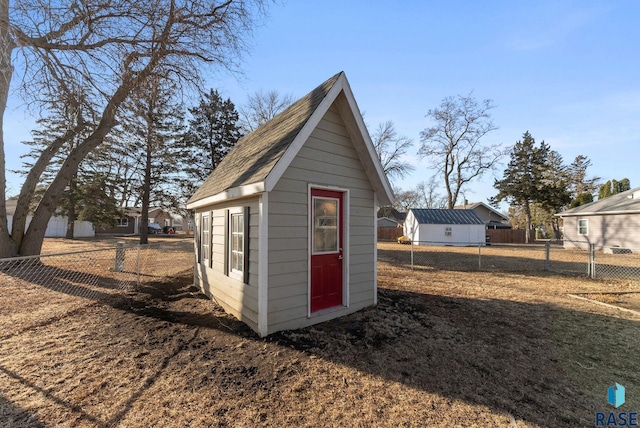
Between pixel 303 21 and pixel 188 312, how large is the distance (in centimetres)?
765

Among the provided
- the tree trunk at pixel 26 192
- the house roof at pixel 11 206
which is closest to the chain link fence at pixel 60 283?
the tree trunk at pixel 26 192

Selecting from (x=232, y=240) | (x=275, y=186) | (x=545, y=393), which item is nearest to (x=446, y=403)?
(x=545, y=393)

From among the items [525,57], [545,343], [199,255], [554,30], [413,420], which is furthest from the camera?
[525,57]

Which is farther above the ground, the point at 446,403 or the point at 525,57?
the point at 525,57

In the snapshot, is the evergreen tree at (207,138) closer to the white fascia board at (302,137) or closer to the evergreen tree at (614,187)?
the white fascia board at (302,137)

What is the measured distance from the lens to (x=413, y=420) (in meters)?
2.57

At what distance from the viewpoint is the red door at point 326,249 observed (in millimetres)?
4934

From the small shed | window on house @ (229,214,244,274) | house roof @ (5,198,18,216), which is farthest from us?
house roof @ (5,198,18,216)

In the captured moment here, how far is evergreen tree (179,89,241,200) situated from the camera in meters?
24.4

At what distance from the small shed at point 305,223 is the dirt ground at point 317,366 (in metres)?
0.42

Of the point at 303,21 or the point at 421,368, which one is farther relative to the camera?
the point at 303,21

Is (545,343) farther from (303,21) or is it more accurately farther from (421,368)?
(303,21)

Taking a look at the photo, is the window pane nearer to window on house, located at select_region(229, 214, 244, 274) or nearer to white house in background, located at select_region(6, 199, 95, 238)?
window on house, located at select_region(229, 214, 244, 274)

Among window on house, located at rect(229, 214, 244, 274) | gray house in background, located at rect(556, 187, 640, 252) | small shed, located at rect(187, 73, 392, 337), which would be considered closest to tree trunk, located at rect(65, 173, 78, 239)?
window on house, located at rect(229, 214, 244, 274)
